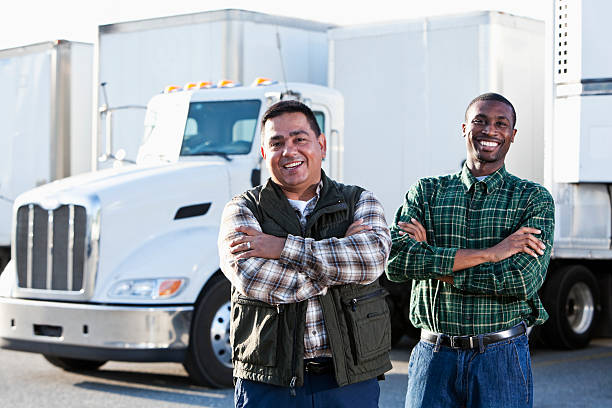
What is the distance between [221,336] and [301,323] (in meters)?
5.09

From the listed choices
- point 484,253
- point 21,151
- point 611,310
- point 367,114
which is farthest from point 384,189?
point 484,253

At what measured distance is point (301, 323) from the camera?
3.23m

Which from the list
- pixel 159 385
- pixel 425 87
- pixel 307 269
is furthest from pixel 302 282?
pixel 425 87

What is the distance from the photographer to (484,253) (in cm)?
378

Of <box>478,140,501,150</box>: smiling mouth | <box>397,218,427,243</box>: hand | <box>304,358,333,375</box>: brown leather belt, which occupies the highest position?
<box>478,140,501,150</box>: smiling mouth

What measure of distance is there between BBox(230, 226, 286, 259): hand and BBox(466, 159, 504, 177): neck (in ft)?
3.26

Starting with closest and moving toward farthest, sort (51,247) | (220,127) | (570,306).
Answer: (51,247)
(220,127)
(570,306)

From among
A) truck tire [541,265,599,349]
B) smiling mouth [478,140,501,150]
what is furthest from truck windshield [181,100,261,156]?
Answer: smiling mouth [478,140,501,150]

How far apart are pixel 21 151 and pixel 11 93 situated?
0.88m

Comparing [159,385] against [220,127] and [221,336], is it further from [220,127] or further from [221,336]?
[220,127]

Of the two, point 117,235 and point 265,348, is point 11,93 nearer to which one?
point 117,235

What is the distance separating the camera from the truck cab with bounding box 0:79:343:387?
7.84m

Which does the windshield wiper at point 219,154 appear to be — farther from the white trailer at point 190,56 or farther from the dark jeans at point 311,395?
the dark jeans at point 311,395

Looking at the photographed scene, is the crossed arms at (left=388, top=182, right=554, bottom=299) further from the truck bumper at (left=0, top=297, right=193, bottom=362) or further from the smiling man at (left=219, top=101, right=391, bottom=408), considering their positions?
the truck bumper at (left=0, top=297, right=193, bottom=362)
